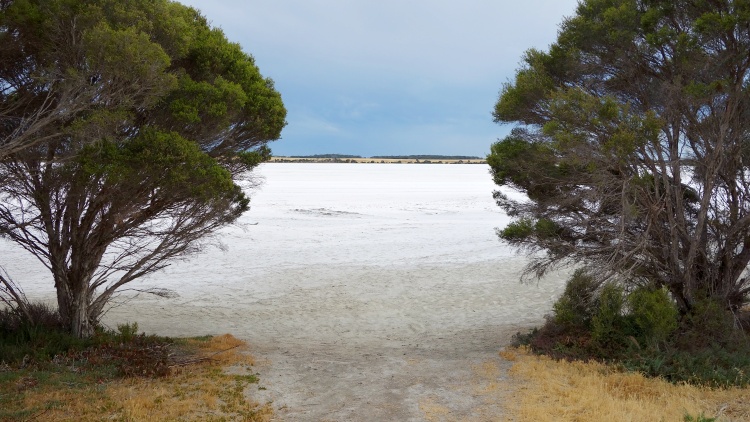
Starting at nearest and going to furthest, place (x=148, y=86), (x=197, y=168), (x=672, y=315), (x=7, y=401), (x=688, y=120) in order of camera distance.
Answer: (x=7, y=401), (x=148, y=86), (x=197, y=168), (x=672, y=315), (x=688, y=120)

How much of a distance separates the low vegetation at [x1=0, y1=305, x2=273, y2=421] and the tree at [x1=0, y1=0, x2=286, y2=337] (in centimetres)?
89

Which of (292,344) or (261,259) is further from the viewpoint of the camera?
(261,259)

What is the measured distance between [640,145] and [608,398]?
420cm

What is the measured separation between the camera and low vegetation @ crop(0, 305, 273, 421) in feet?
24.1

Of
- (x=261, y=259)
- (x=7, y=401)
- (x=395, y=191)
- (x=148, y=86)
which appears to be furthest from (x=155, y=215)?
(x=395, y=191)

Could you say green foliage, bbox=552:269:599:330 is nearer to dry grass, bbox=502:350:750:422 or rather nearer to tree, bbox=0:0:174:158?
dry grass, bbox=502:350:750:422

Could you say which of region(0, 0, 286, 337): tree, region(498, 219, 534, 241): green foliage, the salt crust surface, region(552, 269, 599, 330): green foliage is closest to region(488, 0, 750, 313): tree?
region(498, 219, 534, 241): green foliage

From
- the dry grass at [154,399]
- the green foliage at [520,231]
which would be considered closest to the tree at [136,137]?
the dry grass at [154,399]

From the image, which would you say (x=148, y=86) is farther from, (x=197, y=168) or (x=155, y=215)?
(x=155, y=215)

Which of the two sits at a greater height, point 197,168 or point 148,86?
point 148,86

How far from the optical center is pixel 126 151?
27.6 feet

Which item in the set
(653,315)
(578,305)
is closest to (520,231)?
(578,305)

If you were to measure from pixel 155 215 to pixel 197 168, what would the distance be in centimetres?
298

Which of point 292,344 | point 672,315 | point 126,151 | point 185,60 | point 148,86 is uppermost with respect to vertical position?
point 185,60
